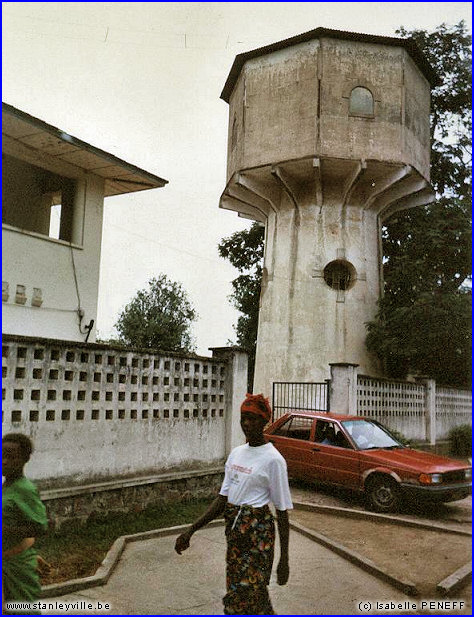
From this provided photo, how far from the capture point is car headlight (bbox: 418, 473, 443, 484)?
893cm

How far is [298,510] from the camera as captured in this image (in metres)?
9.45

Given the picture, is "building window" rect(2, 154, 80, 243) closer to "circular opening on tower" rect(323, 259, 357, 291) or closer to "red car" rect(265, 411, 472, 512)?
"red car" rect(265, 411, 472, 512)

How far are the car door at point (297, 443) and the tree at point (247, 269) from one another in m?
13.2

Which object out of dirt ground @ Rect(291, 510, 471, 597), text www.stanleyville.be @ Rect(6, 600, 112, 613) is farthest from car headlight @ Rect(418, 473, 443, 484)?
text www.stanleyville.be @ Rect(6, 600, 112, 613)

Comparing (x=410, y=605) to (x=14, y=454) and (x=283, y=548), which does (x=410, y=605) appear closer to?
(x=283, y=548)

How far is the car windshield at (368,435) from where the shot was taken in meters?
10.1

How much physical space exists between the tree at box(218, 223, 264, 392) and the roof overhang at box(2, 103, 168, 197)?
40.8 feet

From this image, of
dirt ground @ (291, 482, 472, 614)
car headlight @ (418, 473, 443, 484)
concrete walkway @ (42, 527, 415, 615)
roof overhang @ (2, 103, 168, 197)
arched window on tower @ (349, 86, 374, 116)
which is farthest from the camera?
arched window on tower @ (349, 86, 374, 116)

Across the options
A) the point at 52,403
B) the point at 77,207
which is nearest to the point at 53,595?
the point at 52,403

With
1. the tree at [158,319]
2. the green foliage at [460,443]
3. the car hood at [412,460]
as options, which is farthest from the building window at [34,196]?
the tree at [158,319]

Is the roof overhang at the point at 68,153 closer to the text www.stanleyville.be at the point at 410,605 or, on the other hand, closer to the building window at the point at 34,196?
the building window at the point at 34,196

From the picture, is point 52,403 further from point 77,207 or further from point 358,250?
point 358,250

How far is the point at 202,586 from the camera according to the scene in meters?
5.45

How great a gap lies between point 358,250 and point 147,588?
15081 millimetres
